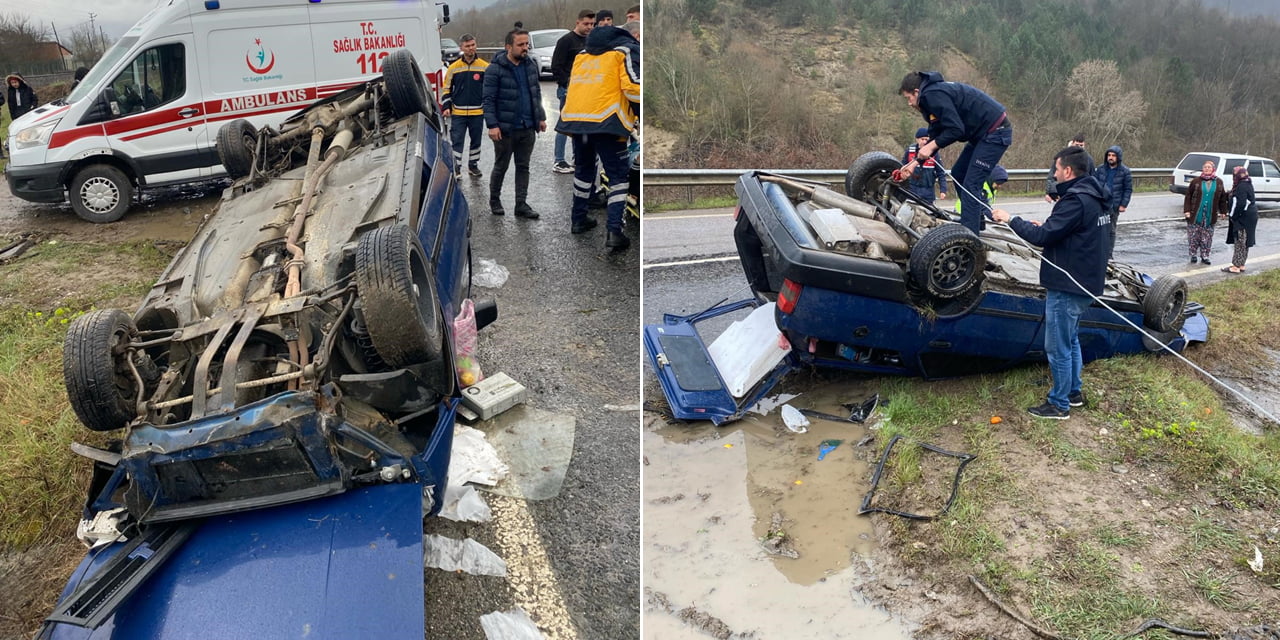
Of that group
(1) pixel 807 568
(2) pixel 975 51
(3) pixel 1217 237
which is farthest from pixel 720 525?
(2) pixel 975 51

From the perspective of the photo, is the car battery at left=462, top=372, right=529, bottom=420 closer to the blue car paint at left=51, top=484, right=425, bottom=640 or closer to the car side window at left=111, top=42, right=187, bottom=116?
the blue car paint at left=51, top=484, right=425, bottom=640

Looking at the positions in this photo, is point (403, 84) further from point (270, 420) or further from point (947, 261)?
point (947, 261)

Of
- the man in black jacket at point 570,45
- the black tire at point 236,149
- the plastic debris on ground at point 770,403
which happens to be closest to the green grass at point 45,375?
the black tire at point 236,149

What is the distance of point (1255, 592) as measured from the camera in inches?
120

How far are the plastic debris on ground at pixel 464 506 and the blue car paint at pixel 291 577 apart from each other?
617 mm

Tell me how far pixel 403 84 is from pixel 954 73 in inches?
1045

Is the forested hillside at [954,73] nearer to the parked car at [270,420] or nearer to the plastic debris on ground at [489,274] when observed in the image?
the plastic debris on ground at [489,274]

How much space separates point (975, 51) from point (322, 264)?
30673 mm

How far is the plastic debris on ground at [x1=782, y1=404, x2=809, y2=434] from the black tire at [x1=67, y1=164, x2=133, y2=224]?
7287 mm

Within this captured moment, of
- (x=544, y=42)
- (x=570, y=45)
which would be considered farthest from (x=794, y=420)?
(x=544, y=42)

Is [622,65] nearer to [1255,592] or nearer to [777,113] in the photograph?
[1255,592]

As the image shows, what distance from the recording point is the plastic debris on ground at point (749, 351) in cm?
461

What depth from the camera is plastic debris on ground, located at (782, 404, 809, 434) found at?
15.0 feet

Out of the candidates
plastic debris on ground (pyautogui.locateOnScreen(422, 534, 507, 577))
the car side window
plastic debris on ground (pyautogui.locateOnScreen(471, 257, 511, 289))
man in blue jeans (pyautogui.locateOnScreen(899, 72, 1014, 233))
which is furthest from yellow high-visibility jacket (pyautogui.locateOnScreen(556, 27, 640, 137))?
the car side window
